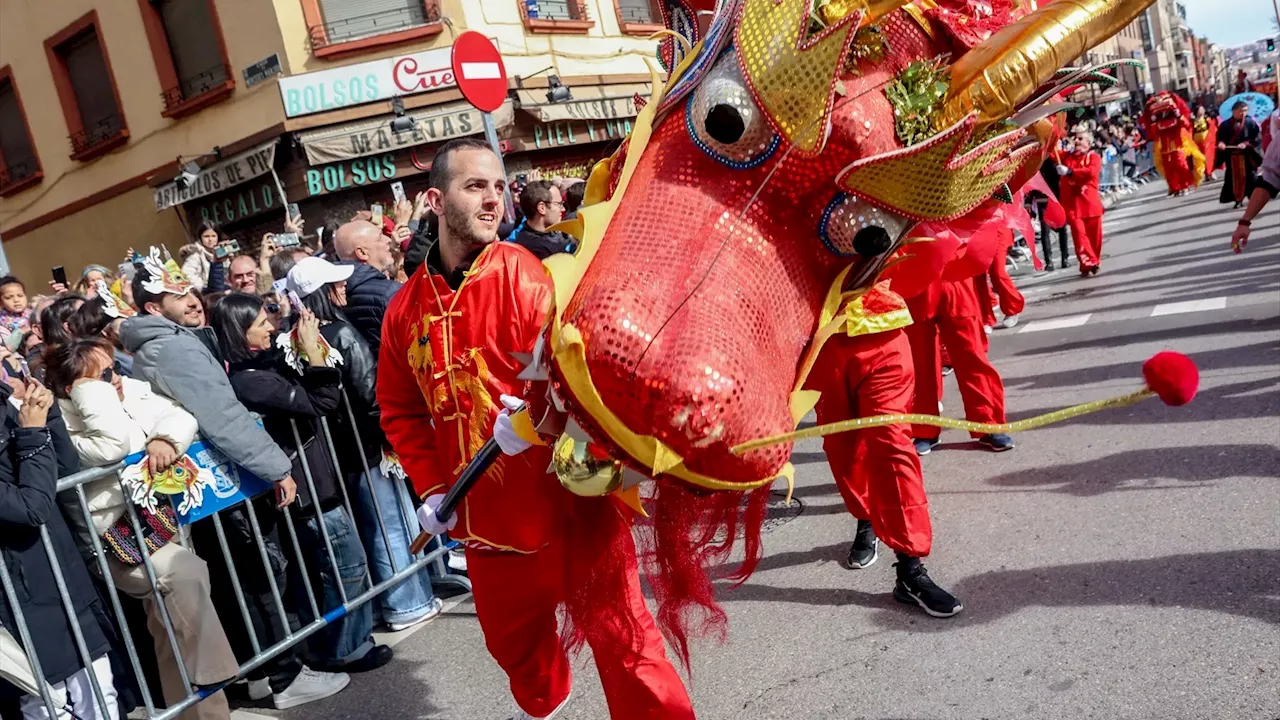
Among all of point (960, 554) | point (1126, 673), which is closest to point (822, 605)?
point (960, 554)

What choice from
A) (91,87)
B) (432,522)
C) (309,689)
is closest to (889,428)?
(432,522)

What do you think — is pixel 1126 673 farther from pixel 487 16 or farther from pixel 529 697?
pixel 487 16

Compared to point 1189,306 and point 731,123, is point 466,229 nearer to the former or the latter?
point 731,123

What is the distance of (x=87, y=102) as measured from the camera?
1653 centimetres

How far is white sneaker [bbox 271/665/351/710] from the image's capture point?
413cm

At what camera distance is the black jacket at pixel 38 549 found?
3273 mm

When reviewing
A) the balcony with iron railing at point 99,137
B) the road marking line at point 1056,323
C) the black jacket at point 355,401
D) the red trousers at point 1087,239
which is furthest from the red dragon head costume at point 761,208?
the balcony with iron railing at point 99,137

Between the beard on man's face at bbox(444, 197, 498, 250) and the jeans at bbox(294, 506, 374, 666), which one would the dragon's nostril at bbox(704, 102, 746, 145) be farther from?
the jeans at bbox(294, 506, 374, 666)

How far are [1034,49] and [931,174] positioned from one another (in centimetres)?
23

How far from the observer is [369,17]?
46.3 ft

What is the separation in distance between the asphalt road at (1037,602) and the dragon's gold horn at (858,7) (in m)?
2.36

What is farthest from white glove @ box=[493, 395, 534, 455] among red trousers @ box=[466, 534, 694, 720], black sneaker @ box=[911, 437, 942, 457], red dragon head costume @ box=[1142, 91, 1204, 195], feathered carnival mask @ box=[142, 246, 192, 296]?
red dragon head costume @ box=[1142, 91, 1204, 195]

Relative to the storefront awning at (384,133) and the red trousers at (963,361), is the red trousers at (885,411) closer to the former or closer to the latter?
the red trousers at (963,361)

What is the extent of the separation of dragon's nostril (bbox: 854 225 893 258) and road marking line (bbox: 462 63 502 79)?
4.43 m
